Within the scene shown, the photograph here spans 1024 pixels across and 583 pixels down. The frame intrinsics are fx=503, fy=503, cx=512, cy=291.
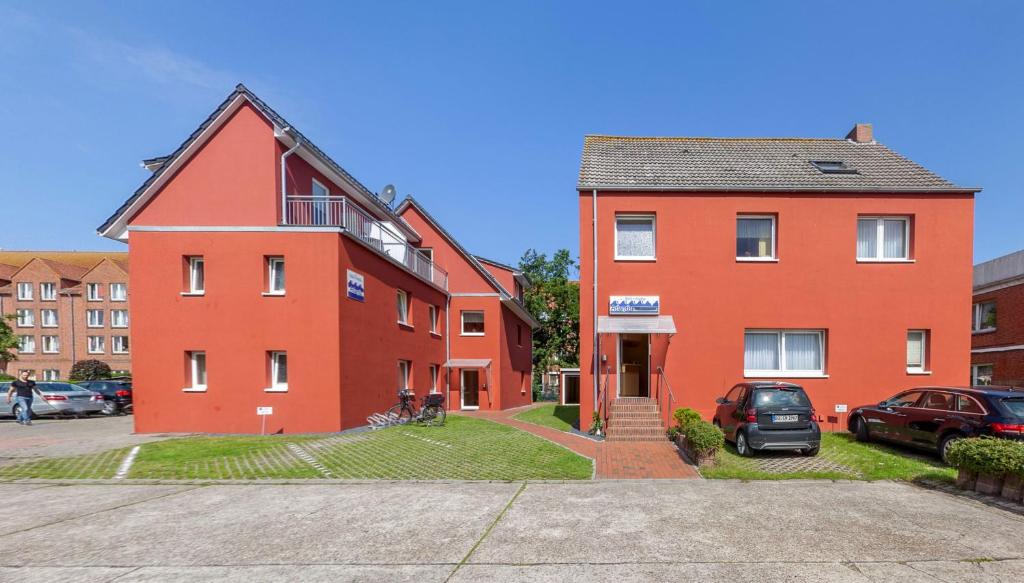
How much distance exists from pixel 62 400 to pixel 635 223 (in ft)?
80.6

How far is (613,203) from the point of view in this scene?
14.8 meters

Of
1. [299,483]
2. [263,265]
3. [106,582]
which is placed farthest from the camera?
[263,265]

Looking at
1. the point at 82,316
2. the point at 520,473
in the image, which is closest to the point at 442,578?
the point at 520,473

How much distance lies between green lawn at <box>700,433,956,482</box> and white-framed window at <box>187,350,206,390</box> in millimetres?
13653

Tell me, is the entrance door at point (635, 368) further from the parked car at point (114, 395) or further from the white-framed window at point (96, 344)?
the white-framed window at point (96, 344)

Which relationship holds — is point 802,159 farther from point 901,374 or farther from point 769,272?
point 901,374

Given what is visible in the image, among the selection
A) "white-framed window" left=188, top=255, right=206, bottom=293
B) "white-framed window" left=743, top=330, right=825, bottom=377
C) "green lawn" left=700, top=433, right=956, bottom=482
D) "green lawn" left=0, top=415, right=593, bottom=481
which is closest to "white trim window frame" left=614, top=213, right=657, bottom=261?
"white-framed window" left=743, top=330, right=825, bottom=377

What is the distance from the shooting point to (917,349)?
14.8 meters

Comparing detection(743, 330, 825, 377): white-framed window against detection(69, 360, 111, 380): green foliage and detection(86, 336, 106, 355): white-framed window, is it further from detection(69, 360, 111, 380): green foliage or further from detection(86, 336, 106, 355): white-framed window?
detection(86, 336, 106, 355): white-framed window

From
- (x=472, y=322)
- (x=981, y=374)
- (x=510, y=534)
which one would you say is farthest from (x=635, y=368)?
(x=981, y=374)

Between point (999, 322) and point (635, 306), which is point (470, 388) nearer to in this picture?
point (635, 306)

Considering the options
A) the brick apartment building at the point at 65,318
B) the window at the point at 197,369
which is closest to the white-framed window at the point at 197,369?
the window at the point at 197,369

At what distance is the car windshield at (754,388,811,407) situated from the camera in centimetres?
1053

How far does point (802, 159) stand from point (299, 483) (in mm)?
17573
